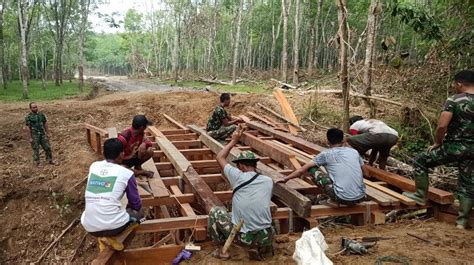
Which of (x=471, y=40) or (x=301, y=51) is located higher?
(x=301, y=51)

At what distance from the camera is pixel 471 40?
7605mm

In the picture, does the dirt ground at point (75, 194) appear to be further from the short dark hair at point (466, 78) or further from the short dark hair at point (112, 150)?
the short dark hair at point (466, 78)

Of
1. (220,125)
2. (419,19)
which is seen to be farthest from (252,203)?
(419,19)

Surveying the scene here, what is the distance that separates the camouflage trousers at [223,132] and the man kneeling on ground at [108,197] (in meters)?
4.13

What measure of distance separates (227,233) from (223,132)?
13.6ft

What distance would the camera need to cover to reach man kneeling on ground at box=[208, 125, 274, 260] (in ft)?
12.8

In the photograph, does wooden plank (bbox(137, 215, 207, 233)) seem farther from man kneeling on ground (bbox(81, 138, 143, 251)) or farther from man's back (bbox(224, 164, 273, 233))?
man's back (bbox(224, 164, 273, 233))

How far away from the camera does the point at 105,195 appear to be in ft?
12.5

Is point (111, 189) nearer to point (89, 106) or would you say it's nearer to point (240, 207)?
point (240, 207)

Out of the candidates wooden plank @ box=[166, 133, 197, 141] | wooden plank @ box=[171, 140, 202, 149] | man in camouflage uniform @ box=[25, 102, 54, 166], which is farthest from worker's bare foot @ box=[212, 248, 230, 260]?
man in camouflage uniform @ box=[25, 102, 54, 166]

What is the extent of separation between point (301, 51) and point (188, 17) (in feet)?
46.8

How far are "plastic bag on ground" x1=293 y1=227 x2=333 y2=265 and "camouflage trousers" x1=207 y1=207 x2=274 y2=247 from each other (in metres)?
0.37

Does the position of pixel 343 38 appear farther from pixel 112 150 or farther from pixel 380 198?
pixel 112 150

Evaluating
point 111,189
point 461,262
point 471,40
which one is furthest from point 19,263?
point 471,40
